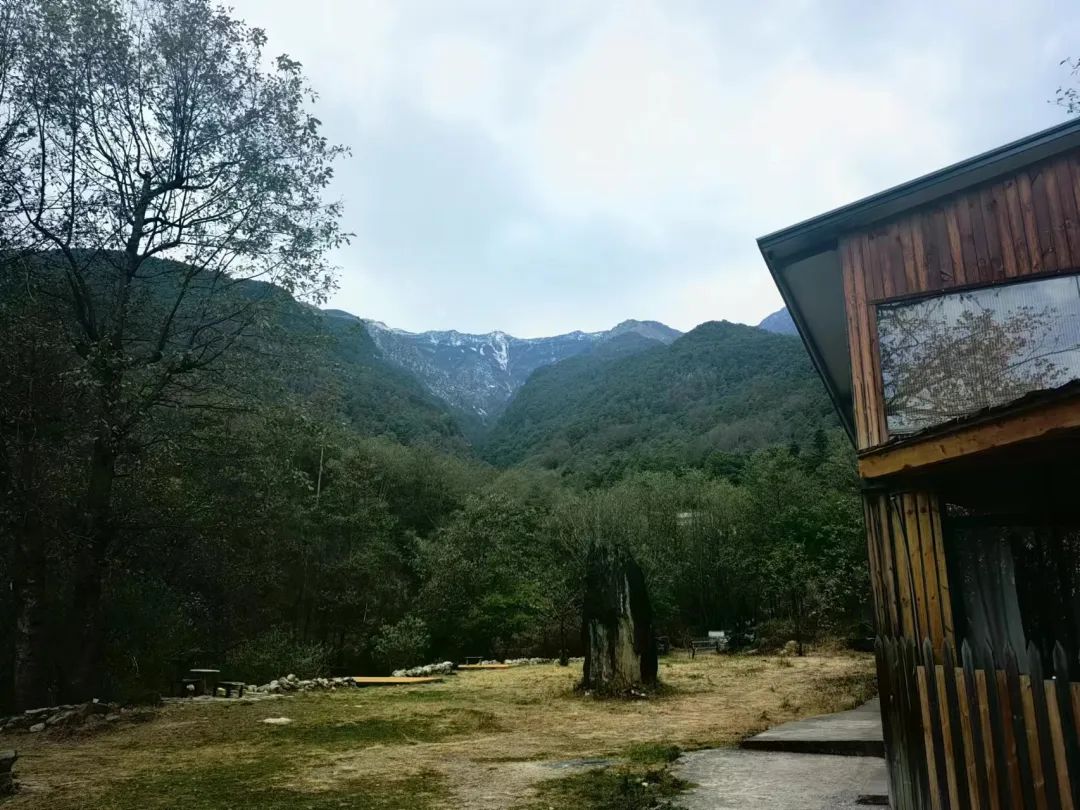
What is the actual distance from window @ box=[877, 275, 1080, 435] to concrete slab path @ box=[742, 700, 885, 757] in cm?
252

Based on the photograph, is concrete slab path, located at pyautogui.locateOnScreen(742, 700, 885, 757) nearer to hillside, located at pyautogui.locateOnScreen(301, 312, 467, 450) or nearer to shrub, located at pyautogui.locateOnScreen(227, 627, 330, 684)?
hillside, located at pyautogui.locateOnScreen(301, 312, 467, 450)

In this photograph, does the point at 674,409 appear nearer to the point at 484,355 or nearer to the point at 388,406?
the point at 388,406

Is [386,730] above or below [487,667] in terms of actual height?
above

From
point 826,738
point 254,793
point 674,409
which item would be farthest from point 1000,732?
point 674,409

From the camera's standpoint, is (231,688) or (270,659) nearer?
(231,688)

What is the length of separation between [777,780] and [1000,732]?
9.34 ft

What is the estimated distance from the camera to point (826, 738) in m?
6.27

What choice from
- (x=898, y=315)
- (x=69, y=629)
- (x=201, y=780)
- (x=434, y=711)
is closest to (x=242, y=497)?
(x=69, y=629)

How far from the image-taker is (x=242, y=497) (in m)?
14.3

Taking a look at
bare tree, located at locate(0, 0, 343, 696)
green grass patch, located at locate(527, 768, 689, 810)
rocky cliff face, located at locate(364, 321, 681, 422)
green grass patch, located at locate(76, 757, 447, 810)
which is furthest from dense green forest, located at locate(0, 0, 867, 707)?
rocky cliff face, located at locate(364, 321, 681, 422)

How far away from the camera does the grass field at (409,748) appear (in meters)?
5.24

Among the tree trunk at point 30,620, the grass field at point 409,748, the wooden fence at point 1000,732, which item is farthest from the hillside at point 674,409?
the wooden fence at point 1000,732

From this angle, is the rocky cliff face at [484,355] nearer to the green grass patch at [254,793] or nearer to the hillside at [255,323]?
the hillside at [255,323]

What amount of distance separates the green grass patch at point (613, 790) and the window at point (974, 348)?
2.87m
